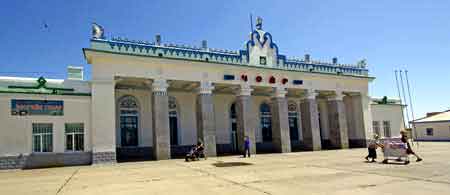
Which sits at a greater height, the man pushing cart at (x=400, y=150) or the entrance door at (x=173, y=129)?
the entrance door at (x=173, y=129)

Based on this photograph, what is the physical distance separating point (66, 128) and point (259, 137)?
16969 millimetres

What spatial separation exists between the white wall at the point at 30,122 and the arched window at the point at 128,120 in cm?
467

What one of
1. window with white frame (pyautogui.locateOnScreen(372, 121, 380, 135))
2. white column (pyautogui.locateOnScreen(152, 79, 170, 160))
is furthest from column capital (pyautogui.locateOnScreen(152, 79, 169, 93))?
window with white frame (pyautogui.locateOnScreen(372, 121, 380, 135))

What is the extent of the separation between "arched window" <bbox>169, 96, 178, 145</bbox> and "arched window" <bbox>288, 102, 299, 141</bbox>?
39.9 ft

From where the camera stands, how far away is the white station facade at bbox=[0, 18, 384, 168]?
57.9 feet

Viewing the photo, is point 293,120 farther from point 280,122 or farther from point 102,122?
point 102,122

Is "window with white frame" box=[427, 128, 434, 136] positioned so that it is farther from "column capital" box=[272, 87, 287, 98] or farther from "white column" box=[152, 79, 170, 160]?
"white column" box=[152, 79, 170, 160]

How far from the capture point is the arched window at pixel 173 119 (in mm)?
25016

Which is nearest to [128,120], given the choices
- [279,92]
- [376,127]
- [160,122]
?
[160,122]

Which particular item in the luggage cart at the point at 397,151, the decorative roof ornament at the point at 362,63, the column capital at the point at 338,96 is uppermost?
the decorative roof ornament at the point at 362,63

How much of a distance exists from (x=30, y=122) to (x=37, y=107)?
94cm

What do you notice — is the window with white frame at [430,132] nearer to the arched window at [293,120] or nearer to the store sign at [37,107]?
the arched window at [293,120]

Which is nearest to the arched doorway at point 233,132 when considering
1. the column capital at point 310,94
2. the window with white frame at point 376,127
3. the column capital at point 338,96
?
the column capital at point 310,94

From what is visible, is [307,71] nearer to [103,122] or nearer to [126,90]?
[126,90]
